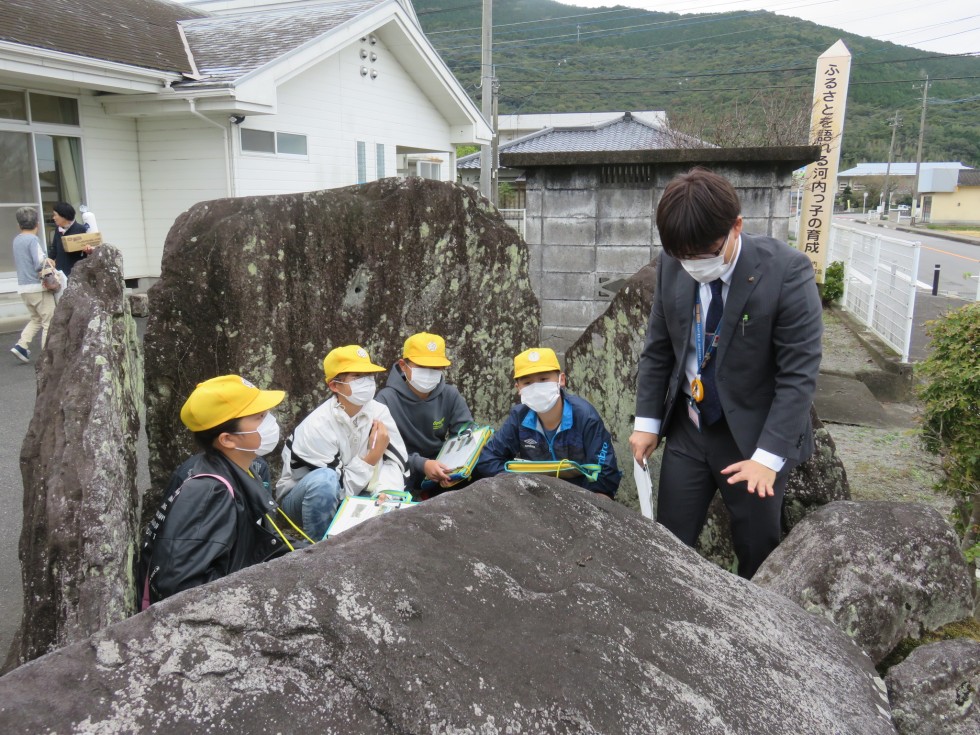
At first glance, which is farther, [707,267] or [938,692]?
[707,267]

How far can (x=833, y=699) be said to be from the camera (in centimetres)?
189

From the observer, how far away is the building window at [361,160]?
1496 centimetres

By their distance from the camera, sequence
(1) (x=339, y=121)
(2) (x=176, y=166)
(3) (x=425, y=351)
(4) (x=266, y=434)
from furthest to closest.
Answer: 1. (1) (x=339, y=121)
2. (2) (x=176, y=166)
3. (3) (x=425, y=351)
4. (4) (x=266, y=434)

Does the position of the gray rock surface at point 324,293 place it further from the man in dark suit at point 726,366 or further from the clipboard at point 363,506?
the man in dark suit at point 726,366

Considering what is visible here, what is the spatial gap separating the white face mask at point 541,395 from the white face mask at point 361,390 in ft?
2.49

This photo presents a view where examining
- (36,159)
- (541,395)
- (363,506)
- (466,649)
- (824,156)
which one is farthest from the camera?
(824,156)

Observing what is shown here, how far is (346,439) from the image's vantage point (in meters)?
3.92

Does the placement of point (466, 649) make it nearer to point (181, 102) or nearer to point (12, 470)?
point (12, 470)

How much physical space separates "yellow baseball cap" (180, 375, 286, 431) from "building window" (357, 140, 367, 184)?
41.2 ft

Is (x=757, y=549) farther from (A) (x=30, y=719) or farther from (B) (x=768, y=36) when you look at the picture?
(B) (x=768, y=36)

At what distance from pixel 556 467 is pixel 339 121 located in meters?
12.1

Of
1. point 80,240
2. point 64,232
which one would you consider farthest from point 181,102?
point 80,240

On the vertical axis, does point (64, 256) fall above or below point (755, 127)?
below

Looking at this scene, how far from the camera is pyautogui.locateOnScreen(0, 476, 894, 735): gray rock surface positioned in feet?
4.47
